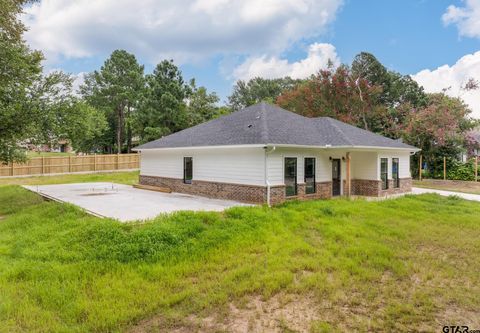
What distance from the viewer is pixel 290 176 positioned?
11.9 m

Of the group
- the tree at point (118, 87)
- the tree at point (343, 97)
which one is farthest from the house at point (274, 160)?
the tree at point (118, 87)

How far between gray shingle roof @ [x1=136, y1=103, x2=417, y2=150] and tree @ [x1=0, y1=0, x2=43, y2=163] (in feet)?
20.0

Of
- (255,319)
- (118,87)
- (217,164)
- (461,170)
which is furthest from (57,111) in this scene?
(118,87)

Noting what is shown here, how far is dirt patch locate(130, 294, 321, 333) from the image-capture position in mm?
3773

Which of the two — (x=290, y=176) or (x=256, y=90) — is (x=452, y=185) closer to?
(x=290, y=176)

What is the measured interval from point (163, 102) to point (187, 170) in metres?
15.0

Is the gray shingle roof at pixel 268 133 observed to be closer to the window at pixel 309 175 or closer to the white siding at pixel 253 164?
the white siding at pixel 253 164

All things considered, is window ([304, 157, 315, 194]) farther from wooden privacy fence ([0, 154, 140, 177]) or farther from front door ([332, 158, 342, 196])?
wooden privacy fence ([0, 154, 140, 177])

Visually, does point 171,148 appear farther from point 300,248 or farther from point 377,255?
point 377,255

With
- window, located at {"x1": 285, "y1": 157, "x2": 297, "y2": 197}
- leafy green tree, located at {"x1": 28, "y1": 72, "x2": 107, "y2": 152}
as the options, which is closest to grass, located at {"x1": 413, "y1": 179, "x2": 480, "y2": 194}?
window, located at {"x1": 285, "y1": 157, "x2": 297, "y2": 197}

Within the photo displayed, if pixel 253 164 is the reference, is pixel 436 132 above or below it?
above

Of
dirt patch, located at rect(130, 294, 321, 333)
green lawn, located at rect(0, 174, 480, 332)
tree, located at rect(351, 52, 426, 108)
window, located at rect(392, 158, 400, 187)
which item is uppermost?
tree, located at rect(351, 52, 426, 108)

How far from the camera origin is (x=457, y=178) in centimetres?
2120

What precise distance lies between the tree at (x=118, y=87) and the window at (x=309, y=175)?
27.7 meters
